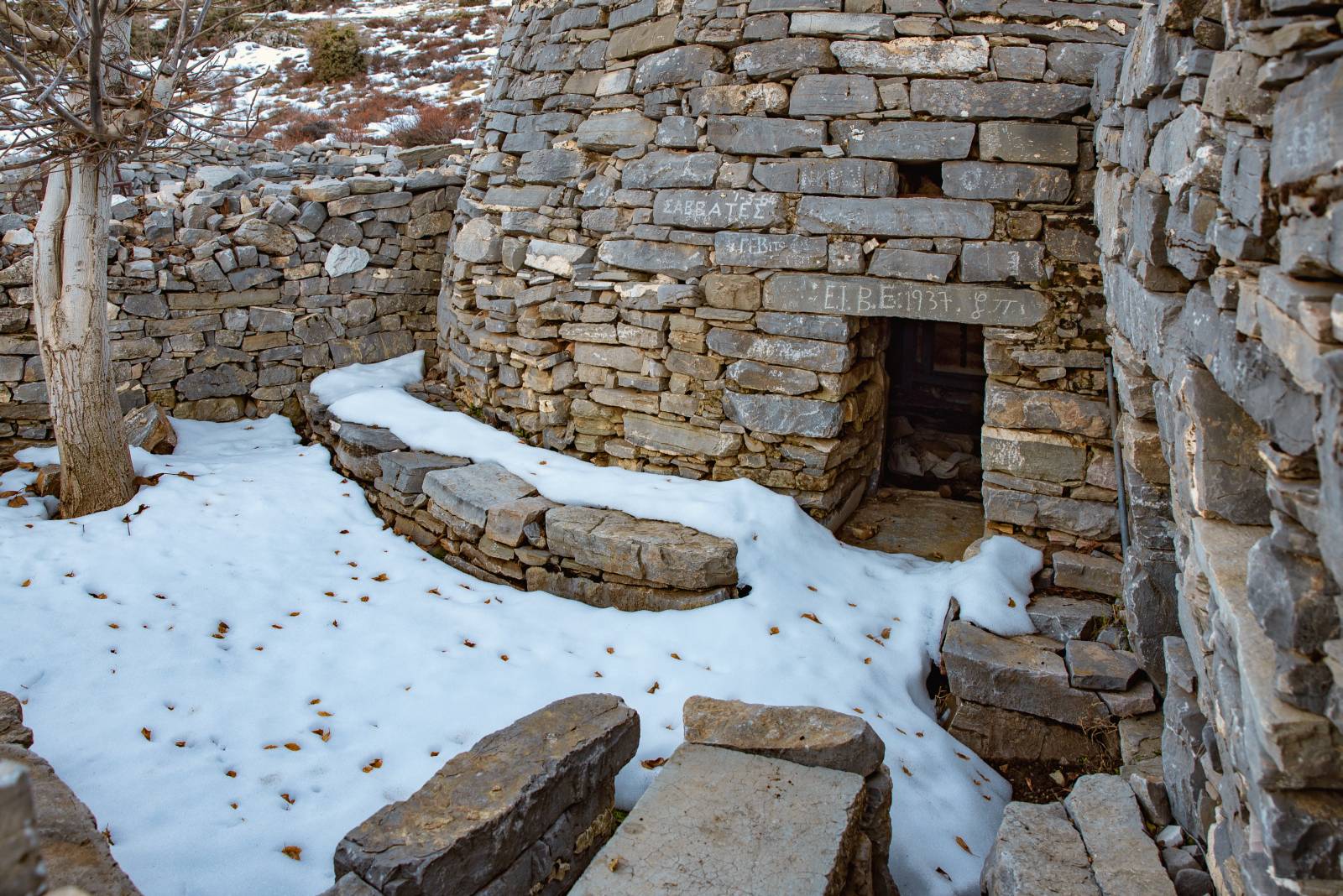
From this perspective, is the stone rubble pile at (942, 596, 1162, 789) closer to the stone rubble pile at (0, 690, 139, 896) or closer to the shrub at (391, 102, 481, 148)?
the stone rubble pile at (0, 690, 139, 896)

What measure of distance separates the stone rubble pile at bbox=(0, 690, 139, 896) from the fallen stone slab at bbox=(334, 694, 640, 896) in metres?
0.64

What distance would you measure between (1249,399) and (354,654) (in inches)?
152

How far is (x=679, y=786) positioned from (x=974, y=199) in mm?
3339

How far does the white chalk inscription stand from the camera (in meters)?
4.94

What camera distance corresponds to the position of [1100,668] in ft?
13.8

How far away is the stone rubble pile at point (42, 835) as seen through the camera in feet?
4.39

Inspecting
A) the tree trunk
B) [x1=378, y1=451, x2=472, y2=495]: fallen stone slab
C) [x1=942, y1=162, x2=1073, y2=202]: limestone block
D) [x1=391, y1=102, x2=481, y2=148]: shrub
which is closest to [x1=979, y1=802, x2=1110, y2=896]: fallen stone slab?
[x1=942, y1=162, x2=1073, y2=202]: limestone block

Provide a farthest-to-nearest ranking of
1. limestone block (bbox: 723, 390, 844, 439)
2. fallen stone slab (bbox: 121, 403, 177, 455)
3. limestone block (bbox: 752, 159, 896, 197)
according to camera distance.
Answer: fallen stone slab (bbox: 121, 403, 177, 455) < limestone block (bbox: 723, 390, 844, 439) < limestone block (bbox: 752, 159, 896, 197)

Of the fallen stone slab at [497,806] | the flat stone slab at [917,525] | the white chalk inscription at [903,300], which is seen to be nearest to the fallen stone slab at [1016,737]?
the flat stone slab at [917,525]

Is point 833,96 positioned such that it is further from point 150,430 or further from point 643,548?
point 150,430

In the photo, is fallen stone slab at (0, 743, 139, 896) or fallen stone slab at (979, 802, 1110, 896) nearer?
fallen stone slab at (0, 743, 139, 896)

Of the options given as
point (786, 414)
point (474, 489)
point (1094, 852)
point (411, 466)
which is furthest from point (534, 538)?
point (1094, 852)

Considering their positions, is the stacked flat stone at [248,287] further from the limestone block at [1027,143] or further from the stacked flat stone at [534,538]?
the limestone block at [1027,143]

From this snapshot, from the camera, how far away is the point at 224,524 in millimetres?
5512
